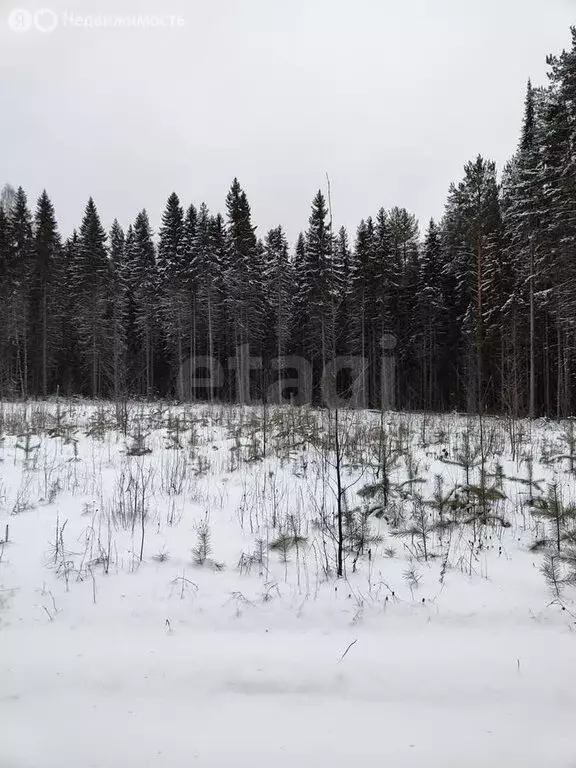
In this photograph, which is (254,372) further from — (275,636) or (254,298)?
(275,636)

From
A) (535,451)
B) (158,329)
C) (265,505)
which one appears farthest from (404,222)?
(265,505)

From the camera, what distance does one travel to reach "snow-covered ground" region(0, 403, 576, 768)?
6.80ft

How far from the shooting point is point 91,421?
10.6 m

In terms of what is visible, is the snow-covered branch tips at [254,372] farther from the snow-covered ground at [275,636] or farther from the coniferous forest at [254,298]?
the snow-covered ground at [275,636]

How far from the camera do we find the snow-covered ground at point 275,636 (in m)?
2.07

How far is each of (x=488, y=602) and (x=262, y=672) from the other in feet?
6.00

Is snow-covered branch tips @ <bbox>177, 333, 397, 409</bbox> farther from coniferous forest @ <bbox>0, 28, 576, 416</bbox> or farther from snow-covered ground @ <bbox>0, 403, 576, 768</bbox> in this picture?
snow-covered ground @ <bbox>0, 403, 576, 768</bbox>

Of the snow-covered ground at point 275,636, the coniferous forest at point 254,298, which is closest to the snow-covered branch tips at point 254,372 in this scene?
the coniferous forest at point 254,298

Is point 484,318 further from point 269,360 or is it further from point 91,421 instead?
point 91,421

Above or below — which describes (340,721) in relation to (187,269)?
below

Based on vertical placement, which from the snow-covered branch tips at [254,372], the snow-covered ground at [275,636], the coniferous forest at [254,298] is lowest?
the snow-covered ground at [275,636]

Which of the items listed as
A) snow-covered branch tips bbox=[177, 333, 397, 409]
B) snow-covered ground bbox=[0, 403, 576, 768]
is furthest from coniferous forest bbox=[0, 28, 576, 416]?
snow-covered ground bbox=[0, 403, 576, 768]

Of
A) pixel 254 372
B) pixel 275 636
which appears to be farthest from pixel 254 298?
pixel 275 636

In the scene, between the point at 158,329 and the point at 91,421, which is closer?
the point at 91,421
